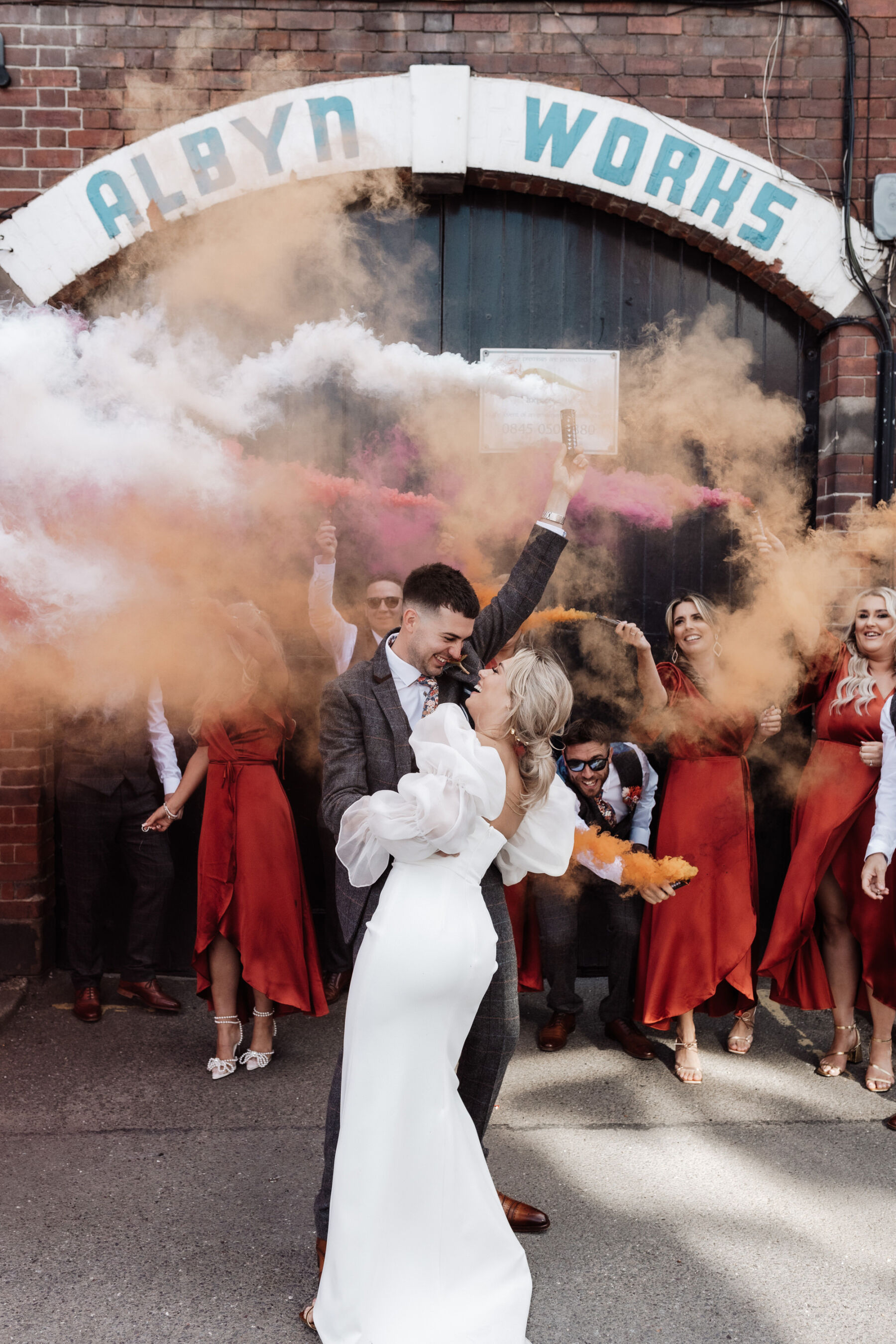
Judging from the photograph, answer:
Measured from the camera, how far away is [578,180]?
4.68 meters

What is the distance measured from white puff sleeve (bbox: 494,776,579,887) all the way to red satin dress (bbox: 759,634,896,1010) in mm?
1705

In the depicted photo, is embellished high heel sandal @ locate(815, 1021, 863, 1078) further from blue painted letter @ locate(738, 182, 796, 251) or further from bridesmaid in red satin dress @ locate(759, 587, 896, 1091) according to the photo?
blue painted letter @ locate(738, 182, 796, 251)

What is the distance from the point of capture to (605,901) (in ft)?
14.1

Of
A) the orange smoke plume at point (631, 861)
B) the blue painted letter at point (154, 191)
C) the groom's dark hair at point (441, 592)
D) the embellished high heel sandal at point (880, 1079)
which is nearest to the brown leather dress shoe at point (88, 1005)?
the orange smoke plume at point (631, 861)

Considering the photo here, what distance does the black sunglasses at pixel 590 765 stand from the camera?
4.10 m

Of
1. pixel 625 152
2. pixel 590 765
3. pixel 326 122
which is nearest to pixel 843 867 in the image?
pixel 590 765

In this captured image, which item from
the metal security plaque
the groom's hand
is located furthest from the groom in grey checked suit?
the metal security plaque

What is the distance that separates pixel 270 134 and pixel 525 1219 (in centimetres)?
453

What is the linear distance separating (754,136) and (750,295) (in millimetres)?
715

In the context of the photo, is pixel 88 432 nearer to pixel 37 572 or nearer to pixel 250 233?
pixel 37 572

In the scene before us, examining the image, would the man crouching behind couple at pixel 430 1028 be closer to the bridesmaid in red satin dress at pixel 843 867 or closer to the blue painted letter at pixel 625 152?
the bridesmaid in red satin dress at pixel 843 867

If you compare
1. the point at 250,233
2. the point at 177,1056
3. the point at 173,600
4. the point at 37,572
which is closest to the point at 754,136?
the point at 250,233

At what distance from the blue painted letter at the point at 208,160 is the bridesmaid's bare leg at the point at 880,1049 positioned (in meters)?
4.54

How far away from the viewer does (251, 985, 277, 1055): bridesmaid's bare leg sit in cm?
389
